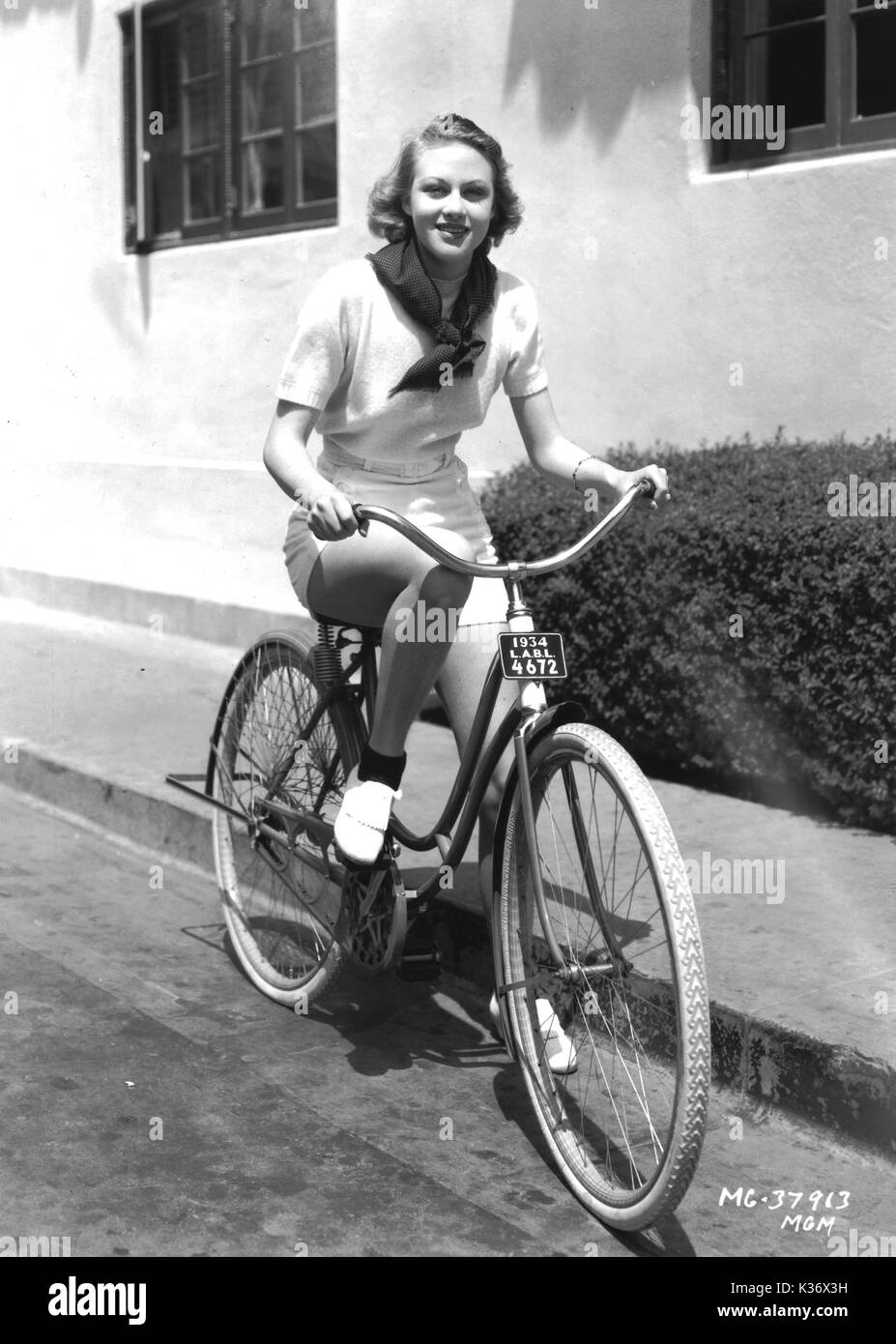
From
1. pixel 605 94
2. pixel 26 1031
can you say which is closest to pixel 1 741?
pixel 26 1031

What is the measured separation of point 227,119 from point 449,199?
6.69m

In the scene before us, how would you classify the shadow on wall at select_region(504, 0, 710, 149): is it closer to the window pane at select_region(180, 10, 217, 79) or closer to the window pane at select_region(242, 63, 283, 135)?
the window pane at select_region(242, 63, 283, 135)

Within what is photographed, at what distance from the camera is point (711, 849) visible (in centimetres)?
529

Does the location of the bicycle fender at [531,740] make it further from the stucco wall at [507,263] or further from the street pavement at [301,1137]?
the stucco wall at [507,263]

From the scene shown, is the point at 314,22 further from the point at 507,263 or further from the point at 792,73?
the point at 792,73

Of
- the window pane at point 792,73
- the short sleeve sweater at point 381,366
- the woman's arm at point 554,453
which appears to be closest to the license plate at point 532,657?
the woman's arm at point 554,453

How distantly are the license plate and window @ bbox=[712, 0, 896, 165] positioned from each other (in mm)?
3769

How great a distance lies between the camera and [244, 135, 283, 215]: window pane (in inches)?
386

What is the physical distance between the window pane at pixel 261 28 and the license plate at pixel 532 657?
7060mm

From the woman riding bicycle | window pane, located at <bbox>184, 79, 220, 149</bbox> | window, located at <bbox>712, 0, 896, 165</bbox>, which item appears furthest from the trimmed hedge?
window pane, located at <bbox>184, 79, 220, 149</bbox>

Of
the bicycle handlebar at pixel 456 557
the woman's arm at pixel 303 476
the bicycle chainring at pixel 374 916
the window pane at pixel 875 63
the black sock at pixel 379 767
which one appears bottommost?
the bicycle chainring at pixel 374 916

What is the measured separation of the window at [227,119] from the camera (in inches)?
373

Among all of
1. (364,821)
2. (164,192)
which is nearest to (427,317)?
(364,821)

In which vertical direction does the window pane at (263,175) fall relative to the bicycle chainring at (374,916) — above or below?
above
